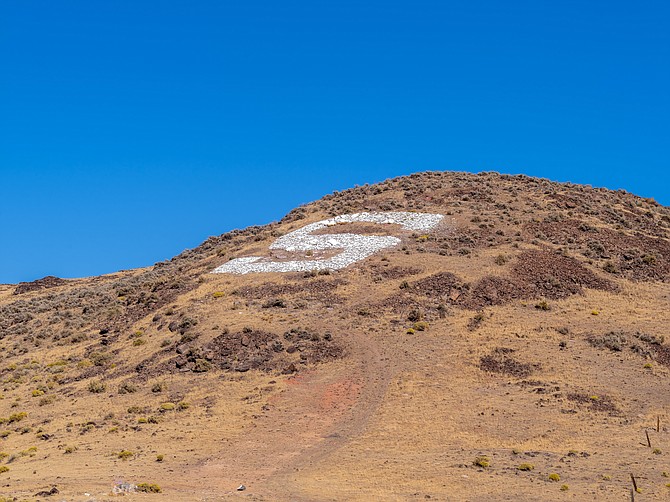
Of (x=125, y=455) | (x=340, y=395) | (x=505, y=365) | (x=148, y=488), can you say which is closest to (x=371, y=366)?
(x=340, y=395)

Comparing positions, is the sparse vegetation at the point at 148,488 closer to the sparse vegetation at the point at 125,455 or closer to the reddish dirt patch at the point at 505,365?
the sparse vegetation at the point at 125,455

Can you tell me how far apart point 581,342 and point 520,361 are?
502 centimetres

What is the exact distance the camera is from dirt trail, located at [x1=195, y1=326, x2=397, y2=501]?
32.3 metres

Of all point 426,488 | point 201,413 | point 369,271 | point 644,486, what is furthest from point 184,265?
point 644,486

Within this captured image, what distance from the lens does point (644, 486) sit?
96.6ft

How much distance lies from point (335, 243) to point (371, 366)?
805 inches

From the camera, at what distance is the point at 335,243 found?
207 ft

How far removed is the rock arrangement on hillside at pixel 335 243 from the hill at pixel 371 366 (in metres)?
0.25

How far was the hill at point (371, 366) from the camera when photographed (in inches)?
1272

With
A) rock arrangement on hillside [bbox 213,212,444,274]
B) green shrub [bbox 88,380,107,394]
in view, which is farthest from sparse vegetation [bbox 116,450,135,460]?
rock arrangement on hillside [bbox 213,212,444,274]

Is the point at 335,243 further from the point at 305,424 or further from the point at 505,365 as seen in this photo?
the point at 305,424

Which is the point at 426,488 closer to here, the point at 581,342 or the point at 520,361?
the point at 520,361

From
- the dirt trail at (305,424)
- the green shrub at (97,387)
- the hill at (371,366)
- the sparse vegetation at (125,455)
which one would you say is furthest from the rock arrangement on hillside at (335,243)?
the sparse vegetation at (125,455)

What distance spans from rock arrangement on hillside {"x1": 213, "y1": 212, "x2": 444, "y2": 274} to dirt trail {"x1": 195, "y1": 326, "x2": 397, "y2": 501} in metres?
12.4
